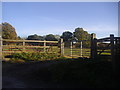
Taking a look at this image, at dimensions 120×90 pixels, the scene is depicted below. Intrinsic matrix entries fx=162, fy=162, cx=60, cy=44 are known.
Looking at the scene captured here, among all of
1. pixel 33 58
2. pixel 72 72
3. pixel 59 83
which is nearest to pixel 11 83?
pixel 59 83

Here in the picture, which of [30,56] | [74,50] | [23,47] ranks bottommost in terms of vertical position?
[30,56]

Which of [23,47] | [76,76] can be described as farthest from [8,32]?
[76,76]

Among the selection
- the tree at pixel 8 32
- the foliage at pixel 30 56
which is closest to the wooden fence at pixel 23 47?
the foliage at pixel 30 56

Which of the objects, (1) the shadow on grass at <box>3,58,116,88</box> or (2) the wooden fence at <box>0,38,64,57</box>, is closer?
(1) the shadow on grass at <box>3,58,116,88</box>

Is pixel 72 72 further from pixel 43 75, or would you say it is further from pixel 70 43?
pixel 70 43

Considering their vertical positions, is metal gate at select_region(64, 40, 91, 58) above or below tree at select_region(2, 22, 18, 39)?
below

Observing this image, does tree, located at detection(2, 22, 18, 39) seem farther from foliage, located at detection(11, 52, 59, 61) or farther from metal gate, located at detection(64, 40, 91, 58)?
foliage, located at detection(11, 52, 59, 61)

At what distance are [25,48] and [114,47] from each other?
850 centimetres

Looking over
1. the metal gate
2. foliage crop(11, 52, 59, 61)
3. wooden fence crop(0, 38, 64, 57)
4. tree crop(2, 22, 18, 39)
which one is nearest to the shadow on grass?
foliage crop(11, 52, 59, 61)

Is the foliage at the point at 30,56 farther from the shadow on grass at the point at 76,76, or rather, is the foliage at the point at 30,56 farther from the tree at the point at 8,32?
the tree at the point at 8,32

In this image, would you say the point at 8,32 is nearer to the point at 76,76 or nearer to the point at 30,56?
the point at 30,56

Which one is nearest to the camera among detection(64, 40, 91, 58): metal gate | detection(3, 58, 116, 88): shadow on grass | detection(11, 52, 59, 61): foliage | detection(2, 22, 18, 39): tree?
detection(3, 58, 116, 88): shadow on grass

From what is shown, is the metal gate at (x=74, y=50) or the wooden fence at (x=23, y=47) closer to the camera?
the wooden fence at (x=23, y=47)

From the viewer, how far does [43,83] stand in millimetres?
6086
